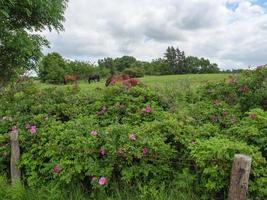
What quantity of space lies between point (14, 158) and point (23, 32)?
14.8ft

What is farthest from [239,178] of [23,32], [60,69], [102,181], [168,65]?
[168,65]

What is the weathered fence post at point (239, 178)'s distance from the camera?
113 inches

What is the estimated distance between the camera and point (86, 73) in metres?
55.9

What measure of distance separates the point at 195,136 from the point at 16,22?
617 centimetres

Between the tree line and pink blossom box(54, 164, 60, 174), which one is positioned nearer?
pink blossom box(54, 164, 60, 174)

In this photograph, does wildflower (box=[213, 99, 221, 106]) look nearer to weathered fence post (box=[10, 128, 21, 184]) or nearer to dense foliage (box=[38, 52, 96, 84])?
weathered fence post (box=[10, 128, 21, 184])

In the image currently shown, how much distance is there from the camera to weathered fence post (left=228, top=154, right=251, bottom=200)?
9.39ft

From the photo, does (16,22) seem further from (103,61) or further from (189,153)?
(103,61)

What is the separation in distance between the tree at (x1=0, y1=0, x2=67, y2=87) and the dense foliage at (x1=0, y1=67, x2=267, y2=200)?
2.28 meters

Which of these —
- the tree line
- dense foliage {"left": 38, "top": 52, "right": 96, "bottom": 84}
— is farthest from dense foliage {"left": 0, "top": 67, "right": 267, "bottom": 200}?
the tree line

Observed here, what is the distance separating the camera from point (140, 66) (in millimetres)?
71312

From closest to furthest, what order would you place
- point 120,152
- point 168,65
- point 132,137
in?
point 120,152 → point 132,137 → point 168,65

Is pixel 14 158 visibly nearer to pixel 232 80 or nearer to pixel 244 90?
pixel 244 90

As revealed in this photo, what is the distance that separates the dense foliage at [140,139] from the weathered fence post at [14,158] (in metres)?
0.10
